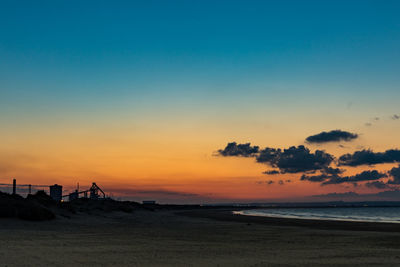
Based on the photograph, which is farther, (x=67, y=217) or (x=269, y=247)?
(x=67, y=217)

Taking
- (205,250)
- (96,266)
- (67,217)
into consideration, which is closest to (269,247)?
(205,250)

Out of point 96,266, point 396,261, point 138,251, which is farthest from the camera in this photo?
point 138,251

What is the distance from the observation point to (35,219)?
34.6m

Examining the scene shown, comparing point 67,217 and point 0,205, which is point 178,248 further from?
point 67,217

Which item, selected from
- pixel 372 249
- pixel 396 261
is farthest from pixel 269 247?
pixel 396 261

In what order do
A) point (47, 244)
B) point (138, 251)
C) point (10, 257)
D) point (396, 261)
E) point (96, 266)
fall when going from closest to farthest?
point (96, 266)
point (10, 257)
point (396, 261)
point (138, 251)
point (47, 244)

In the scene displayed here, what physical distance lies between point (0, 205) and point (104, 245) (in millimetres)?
17876

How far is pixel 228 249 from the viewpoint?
1959cm

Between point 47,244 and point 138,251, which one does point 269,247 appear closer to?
point 138,251

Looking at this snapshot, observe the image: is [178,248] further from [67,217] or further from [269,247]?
[67,217]

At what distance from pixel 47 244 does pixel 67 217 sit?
23.3 m

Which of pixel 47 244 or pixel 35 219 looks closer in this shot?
pixel 47 244

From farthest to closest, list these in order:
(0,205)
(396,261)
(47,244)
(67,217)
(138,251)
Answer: (67,217), (0,205), (47,244), (138,251), (396,261)

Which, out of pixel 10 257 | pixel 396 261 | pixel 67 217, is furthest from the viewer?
pixel 67 217
